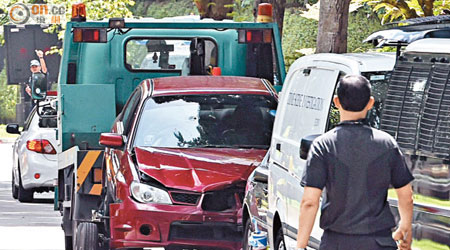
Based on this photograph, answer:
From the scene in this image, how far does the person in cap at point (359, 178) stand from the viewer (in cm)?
607

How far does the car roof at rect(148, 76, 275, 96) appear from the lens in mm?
11688

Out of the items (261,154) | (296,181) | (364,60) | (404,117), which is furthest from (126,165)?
(404,117)

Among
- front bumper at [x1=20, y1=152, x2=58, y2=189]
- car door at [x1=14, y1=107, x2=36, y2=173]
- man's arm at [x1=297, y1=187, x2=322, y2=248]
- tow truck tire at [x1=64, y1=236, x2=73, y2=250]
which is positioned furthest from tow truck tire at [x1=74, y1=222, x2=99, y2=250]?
car door at [x1=14, y1=107, x2=36, y2=173]

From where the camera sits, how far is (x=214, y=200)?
1038 centimetres

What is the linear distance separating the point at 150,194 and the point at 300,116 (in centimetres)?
236

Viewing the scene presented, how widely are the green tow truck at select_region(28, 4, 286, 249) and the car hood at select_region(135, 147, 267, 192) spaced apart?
140 cm

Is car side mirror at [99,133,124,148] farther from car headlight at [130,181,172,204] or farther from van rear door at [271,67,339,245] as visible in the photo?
van rear door at [271,67,339,245]

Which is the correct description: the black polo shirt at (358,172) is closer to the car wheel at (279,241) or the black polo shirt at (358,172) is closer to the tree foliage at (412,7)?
the car wheel at (279,241)

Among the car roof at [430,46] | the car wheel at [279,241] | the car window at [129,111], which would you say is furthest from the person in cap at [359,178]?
the car window at [129,111]

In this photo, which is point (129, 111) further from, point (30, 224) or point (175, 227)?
point (30, 224)

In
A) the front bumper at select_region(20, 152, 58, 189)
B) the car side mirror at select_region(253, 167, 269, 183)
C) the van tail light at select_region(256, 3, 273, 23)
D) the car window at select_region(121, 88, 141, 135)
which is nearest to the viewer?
the car side mirror at select_region(253, 167, 269, 183)

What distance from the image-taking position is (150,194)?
407 inches

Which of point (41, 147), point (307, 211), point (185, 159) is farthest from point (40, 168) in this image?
point (307, 211)

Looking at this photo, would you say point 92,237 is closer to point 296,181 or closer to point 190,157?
point 190,157
